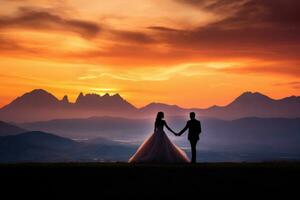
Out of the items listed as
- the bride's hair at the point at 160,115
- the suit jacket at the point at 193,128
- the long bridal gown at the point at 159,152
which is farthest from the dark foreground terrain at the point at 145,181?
the bride's hair at the point at 160,115

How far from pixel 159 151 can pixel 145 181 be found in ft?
36.3

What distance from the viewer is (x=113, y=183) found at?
31.8 metres

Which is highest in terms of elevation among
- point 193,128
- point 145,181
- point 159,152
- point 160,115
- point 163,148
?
point 160,115

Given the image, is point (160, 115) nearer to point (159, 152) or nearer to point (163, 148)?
point (163, 148)

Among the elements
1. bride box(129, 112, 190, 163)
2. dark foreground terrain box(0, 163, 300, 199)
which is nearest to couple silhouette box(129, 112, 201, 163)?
bride box(129, 112, 190, 163)

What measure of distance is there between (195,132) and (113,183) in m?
12.6

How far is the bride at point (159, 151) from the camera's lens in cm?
4284

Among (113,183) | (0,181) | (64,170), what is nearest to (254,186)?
(113,183)

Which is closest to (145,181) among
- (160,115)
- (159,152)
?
(159,152)

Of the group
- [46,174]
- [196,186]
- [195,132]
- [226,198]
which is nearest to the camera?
[226,198]

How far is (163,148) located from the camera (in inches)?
1700

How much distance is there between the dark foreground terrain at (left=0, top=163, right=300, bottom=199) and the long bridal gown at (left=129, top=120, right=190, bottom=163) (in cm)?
531

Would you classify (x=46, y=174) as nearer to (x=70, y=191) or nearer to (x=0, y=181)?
(x=0, y=181)

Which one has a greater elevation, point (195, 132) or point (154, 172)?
point (195, 132)
